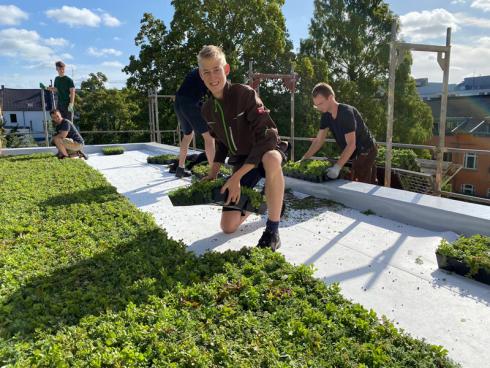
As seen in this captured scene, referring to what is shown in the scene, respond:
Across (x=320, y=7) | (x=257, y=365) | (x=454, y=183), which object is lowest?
(x=454, y=183)

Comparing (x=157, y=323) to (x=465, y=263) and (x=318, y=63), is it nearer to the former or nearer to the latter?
(x=465, y=263)

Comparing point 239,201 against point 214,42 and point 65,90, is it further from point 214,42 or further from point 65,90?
point 214,42

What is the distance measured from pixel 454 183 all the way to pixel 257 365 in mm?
34743

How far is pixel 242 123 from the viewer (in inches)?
116

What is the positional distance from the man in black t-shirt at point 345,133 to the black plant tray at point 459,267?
2.20 meters

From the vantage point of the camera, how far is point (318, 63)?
72.7 feet

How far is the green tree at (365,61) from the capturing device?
2289 cm

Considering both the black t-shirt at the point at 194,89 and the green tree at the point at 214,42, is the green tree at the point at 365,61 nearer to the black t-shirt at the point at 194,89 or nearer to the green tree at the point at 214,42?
the green tree at the point at 214,42

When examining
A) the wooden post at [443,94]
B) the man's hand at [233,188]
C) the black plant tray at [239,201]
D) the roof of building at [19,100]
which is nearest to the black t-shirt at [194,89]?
the black plant tray at [239,201]

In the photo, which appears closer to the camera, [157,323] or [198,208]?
[157,323]

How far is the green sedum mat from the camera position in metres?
1.60

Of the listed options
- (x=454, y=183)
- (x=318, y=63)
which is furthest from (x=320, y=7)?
(x=454, y=183)

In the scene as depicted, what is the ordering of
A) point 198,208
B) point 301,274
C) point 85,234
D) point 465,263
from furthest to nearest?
point 198,208, point 85,234, point 465,263, point 301,274

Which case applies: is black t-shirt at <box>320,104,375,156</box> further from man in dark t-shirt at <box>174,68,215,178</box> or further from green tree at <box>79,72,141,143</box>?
green tree at <box>79,72,141,143</box>
